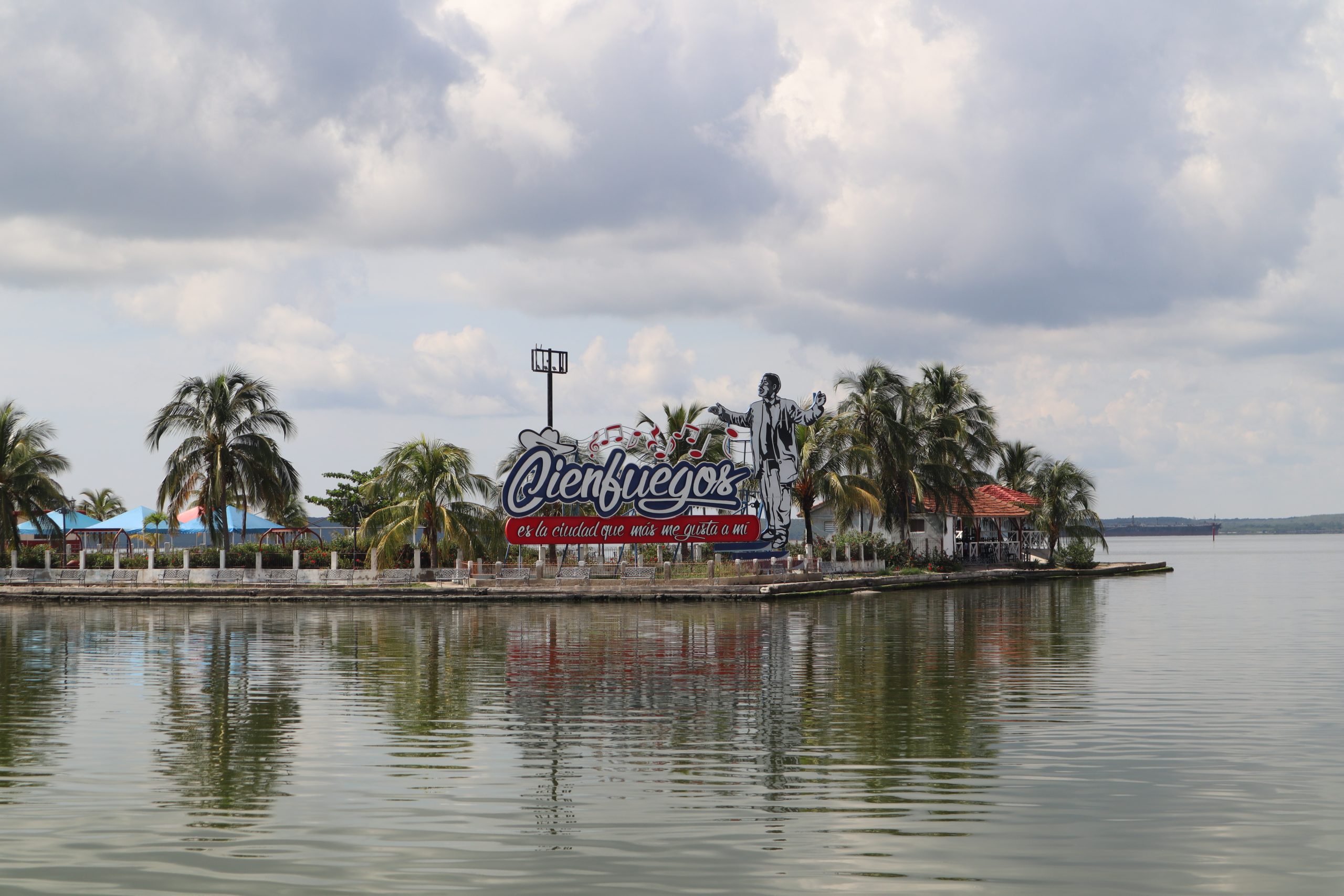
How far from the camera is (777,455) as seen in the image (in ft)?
174

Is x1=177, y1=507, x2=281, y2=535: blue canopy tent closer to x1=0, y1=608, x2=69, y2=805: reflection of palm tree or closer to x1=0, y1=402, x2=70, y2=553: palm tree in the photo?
x1=0, y1=402, x2=70, y2=553: palm tree

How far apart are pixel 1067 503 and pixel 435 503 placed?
41040 mm

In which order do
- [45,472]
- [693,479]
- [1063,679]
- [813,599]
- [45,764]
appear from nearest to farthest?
[45,764] < [1063,679] < [813,599] < [693,479] < [45,472]

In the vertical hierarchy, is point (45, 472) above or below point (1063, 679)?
above

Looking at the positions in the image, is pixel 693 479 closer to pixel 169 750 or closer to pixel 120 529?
pixel 120 529

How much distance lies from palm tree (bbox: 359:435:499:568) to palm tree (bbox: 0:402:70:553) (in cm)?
1614

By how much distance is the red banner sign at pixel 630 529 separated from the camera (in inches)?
2078

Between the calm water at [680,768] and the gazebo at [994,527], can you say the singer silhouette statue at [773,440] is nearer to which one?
the gazebo at [994,527]

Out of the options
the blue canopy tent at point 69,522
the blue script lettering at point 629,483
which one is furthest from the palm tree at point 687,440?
the blue canopy tent at point 69,522

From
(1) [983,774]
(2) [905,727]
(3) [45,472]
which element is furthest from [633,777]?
(3) [45,472]

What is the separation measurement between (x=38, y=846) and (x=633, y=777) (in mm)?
5660

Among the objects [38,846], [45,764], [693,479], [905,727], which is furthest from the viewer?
[693,479]

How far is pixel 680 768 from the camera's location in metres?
13.7

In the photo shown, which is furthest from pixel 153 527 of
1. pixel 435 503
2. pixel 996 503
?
pixel 996 503
